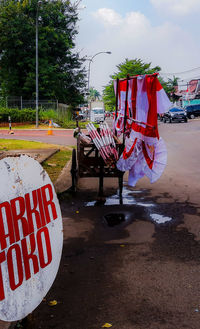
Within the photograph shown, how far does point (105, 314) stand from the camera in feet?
10.3

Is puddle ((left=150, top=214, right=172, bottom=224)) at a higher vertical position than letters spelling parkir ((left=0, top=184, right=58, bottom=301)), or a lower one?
lower

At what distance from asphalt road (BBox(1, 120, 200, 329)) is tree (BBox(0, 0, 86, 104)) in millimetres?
33349

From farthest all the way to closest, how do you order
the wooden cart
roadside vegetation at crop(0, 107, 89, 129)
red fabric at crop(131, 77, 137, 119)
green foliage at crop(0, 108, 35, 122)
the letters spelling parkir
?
green foliage at crop(0, 108, 35, 122)
roadside vegetation at crop(0, 107, 89, 129)
the wooden cart
red fabric at crop(131, 77, 137, 119)
the letters spelling parkir

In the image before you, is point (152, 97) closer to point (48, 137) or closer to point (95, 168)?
point (95, 168)

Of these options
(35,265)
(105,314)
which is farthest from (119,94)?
(35,265)

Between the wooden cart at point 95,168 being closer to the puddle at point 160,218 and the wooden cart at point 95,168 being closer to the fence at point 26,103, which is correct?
the puddle at point 160,218

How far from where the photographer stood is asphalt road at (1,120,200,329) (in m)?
3.11

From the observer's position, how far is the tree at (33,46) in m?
38.4

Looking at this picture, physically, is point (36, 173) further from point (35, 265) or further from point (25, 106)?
point (25, 106)

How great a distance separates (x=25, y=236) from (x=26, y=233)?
2cm

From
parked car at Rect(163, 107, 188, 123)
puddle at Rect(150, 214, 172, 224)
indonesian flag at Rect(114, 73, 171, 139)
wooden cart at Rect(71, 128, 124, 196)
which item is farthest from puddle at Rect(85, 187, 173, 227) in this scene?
parked car at Rect(163, 107, 188, 123)

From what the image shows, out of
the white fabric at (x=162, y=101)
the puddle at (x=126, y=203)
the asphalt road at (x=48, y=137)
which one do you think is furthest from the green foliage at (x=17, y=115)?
the white fabric at (x=162, y=101)

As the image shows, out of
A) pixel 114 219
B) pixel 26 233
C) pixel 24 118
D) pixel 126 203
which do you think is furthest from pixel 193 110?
pixel 26 233

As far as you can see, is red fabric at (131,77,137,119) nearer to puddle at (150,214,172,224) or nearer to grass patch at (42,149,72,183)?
puddle at (150,214,172,224)
